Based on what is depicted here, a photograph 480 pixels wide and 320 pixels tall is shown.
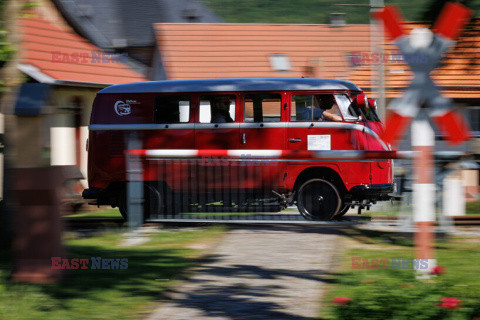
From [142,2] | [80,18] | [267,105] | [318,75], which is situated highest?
[142,2]

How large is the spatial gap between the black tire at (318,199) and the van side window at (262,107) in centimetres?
134

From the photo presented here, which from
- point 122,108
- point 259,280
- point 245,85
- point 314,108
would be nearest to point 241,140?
point 245,85

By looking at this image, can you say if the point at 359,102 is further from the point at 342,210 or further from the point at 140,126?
the point at 140,126

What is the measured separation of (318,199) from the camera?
12.0m

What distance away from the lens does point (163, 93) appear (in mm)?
12773

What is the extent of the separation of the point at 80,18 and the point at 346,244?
23.8 metres

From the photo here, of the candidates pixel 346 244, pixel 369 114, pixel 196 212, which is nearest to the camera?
pixel 346 244

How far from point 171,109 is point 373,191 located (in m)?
Result: 3.79

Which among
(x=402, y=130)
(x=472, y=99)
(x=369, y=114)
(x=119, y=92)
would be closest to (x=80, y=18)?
(x=472, y=99)

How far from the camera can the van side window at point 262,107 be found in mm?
12398

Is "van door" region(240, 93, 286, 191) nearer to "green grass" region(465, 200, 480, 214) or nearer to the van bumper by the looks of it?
the van bumper

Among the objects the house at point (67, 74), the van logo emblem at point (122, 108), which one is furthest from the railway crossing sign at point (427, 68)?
the house at point (67, 74)

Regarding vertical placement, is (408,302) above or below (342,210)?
below

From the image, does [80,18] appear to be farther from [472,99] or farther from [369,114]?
[369,114]
